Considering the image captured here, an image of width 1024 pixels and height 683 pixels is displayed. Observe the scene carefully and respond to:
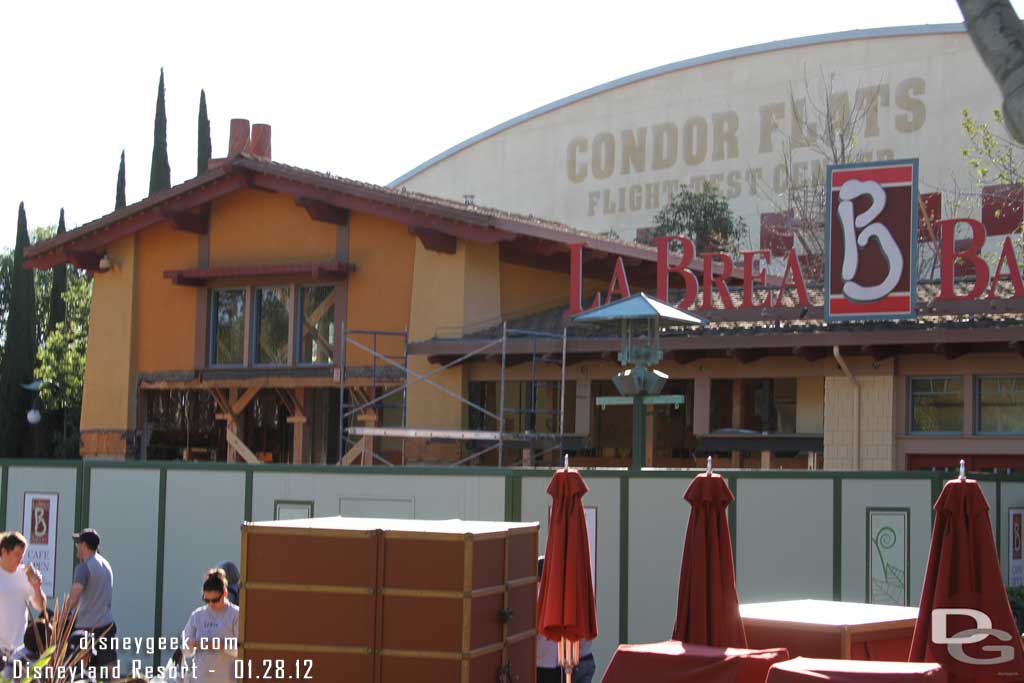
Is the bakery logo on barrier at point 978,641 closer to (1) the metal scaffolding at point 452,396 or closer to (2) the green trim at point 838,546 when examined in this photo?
(2) the green trim at point 838,546

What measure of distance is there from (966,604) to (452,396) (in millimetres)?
15369

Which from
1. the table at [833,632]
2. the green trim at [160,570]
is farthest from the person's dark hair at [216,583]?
the green trim at [160,570]

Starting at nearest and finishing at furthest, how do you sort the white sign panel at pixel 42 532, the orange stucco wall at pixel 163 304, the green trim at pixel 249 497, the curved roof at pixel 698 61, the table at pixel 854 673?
the table at pixel 854 673, the green trim at pixel 249 497, the white sign panel at pixel 42 532, the orange stucco wall at pixel 163 304, the curved roof at pixel 698 61

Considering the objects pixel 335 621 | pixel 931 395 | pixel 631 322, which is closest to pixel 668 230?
pixel 931 395

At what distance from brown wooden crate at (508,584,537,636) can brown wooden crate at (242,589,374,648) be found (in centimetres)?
117

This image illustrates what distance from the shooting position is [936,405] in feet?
64.3

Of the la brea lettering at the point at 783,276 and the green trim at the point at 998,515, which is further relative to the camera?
the la brea lettering at the point at 783,276

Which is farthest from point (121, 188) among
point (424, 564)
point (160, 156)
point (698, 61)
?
point (424, 564)

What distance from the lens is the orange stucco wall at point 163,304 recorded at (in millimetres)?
25938

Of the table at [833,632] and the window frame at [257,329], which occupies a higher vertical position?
the window frame at [257,329]

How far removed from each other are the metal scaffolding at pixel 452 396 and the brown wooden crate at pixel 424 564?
35.8 feet

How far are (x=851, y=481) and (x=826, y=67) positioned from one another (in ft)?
102

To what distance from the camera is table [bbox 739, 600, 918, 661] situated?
840cm

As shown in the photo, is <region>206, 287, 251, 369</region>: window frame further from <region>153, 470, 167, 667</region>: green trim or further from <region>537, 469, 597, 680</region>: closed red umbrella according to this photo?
<region>537, 469, 597, 680</region>: closed red umbrella
